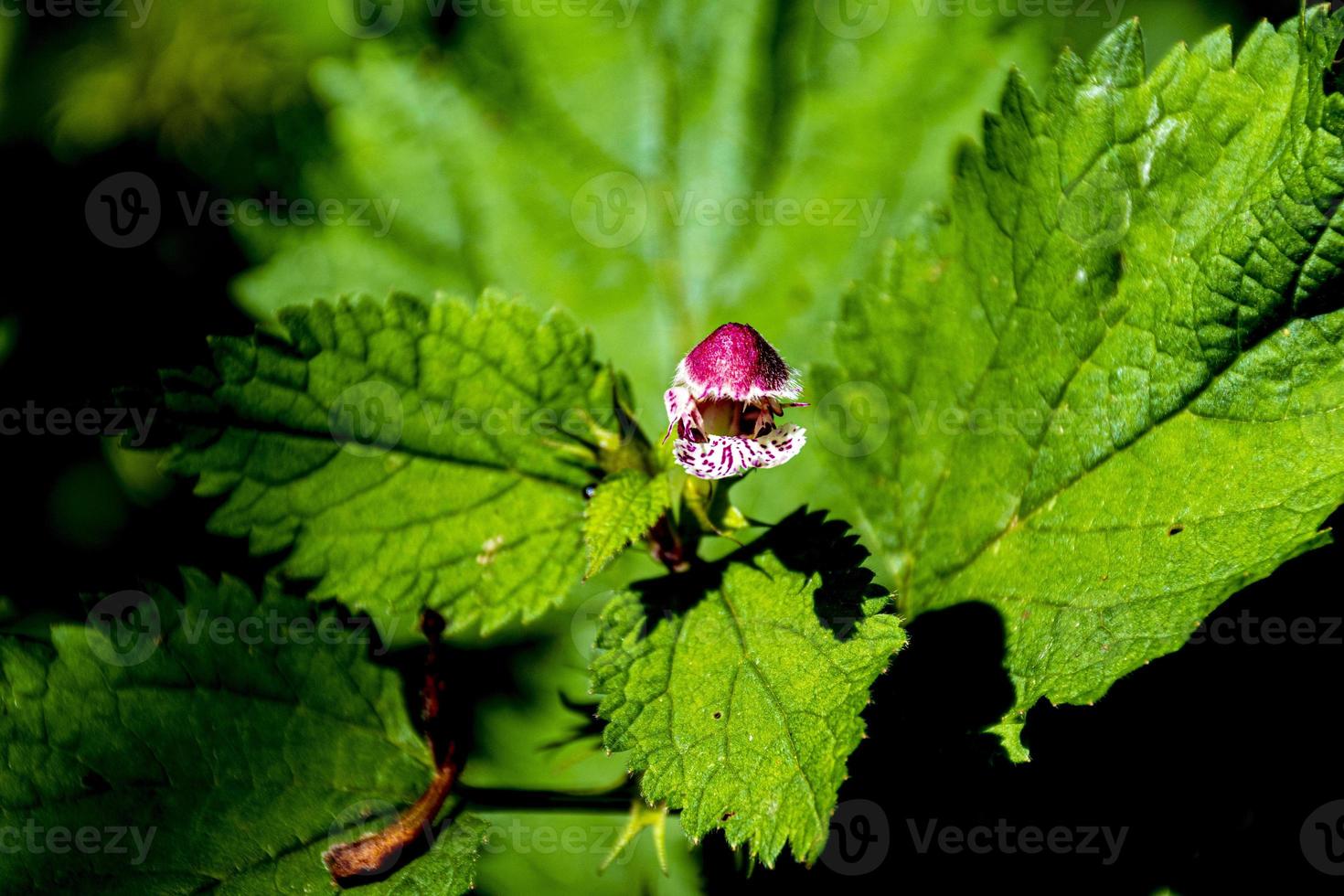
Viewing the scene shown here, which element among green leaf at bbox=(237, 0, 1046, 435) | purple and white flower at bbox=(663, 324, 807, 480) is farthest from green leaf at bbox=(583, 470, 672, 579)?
green leaf at bbox=(237, 0, 1046, 435)

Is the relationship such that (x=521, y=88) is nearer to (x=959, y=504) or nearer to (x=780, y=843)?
(x=959, y=504)

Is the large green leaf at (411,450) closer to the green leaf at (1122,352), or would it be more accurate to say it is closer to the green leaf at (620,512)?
the green leaf at (620,512)

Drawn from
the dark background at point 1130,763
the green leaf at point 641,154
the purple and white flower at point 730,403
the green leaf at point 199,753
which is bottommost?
the green leaf at point 199,753

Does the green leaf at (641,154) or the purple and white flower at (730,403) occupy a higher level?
the green leaf at (641,154)

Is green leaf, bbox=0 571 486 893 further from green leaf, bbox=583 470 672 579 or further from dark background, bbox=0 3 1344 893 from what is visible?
green leaf, bbox=583 470 672 579

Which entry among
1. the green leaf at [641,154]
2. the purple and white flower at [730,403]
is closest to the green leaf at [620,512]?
the purple and white flower at [730,403]

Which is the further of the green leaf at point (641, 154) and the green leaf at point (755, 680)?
the green leaf at point (641, 154)

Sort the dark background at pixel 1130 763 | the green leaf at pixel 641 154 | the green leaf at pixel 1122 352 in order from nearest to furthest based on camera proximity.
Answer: the green leaf at pixel 1122 352
the dark background at pixel 1130 763
the green leaf at pixel 641 154
